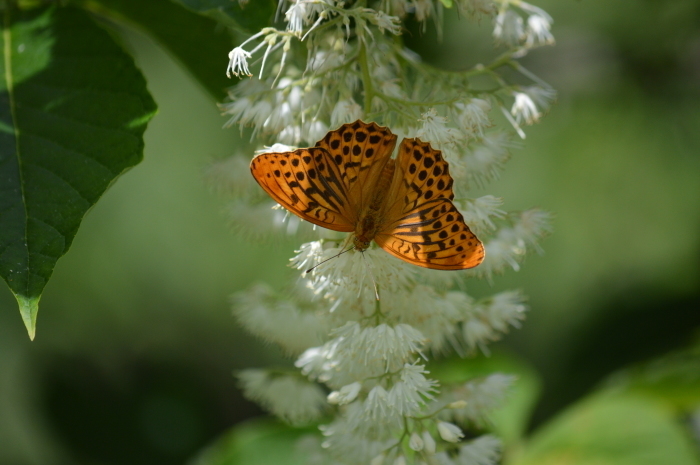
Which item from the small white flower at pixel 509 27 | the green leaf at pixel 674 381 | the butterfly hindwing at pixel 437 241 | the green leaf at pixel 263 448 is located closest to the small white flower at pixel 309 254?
the butterfly hindwing at pixel 437 241

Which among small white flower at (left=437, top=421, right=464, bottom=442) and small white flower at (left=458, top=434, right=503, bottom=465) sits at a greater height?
small white flower at (left=437, top=421, right=464, bottom=442)

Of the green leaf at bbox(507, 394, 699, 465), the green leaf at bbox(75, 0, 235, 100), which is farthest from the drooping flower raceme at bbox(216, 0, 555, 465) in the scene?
the green leaf at bbox(507, 394, 699, 465)

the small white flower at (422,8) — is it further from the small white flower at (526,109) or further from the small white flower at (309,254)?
the small white flower at (309,254)

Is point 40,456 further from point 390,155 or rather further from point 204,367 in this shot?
point 390,155

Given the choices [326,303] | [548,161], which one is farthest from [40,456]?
[326,303]

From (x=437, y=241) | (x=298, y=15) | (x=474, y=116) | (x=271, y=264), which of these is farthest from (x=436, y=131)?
(x=271, y=264)

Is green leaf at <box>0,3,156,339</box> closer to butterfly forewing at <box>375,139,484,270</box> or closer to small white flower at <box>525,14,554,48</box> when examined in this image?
butterfly forewing at <box>375,139,484,270</box>

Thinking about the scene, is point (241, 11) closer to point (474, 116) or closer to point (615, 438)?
point (474, 116)

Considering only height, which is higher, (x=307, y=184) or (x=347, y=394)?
(x=307, y=184)
